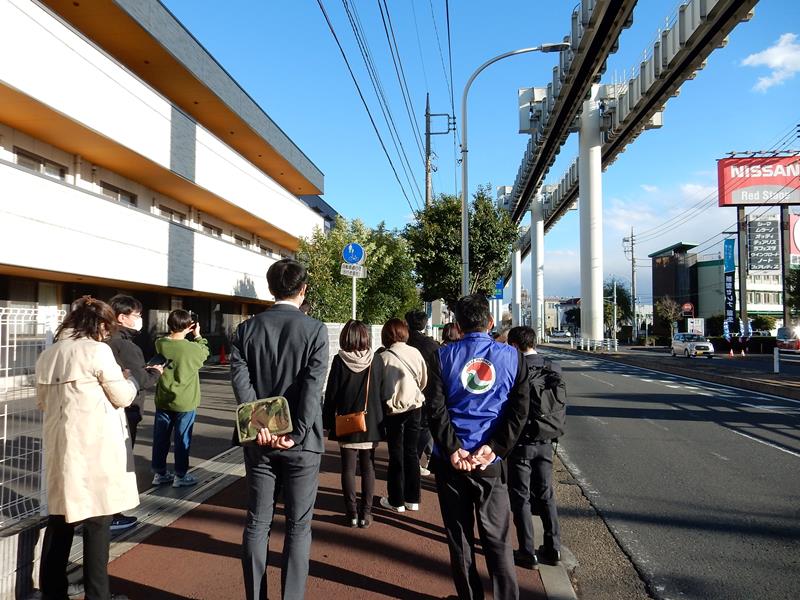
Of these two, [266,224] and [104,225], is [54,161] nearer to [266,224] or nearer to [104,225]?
[104,225]

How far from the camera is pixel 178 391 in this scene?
5.13 metres

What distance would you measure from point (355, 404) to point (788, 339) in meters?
40.9

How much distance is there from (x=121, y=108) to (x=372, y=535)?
11509 mm

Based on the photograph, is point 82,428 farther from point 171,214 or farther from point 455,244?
point 455,244

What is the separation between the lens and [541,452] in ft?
12.6

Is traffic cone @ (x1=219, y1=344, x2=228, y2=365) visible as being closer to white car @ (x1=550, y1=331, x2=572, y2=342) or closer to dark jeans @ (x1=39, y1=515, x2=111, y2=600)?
dark jeans @ (x1=39, y1=515, x2=111, y2=600)

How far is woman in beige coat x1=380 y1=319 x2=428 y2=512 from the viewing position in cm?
473

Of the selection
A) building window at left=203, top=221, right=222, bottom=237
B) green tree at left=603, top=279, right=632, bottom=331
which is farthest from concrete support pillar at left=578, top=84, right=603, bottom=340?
green tree at left=603, top=279, right=632, bottom=331

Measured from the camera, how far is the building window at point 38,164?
37.1ft

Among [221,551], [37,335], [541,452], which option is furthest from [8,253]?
[541,452]

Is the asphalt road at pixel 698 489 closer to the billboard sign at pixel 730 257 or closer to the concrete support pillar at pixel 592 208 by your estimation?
the concrete support pillar at pixel 592 208

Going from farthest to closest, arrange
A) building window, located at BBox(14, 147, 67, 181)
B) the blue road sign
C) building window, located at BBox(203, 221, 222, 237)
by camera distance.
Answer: building window, located at BBox(203, 221, 222, 237) → building window, located at BBox(14, 147, 67, 181) → the blue road sign

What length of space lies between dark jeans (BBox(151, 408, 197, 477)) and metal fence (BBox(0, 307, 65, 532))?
177 cm

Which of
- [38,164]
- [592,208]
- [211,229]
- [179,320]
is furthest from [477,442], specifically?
[592,208]
